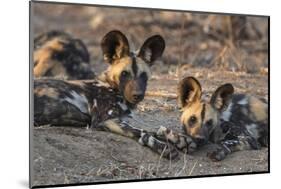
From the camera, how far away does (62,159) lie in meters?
4.14

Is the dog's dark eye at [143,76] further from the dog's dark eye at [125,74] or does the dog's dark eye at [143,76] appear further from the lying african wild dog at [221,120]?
the lying african wild dog at [221,120]

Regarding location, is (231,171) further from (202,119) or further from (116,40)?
(116,40)

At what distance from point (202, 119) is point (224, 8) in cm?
92

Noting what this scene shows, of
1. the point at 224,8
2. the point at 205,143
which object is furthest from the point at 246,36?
the point at 205,143

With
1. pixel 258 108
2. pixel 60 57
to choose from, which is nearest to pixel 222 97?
pixel 258 108

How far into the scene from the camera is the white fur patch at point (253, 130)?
15.6 feet

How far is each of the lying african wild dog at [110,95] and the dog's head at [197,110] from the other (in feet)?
0.79

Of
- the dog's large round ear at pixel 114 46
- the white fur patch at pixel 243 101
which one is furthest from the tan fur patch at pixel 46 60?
the white fur patch at pixel 243 101

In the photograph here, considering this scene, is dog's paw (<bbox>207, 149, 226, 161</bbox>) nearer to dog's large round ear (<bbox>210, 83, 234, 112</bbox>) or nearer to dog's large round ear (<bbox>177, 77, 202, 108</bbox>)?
dog's large round ear (<bbox>210, 83, 234, 112</bbox>)

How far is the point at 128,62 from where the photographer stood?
4395 millimetres

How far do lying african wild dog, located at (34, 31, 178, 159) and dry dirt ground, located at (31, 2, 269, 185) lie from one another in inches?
2.1

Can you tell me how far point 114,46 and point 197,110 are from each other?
827 millimetres

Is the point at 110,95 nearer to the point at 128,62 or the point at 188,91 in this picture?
the point at 128,62

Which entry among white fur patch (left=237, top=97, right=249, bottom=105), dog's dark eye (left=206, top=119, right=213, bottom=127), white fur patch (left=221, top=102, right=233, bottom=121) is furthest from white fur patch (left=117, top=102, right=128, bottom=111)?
white fur patch (left=237, top=97, right=249, bottom=105)
